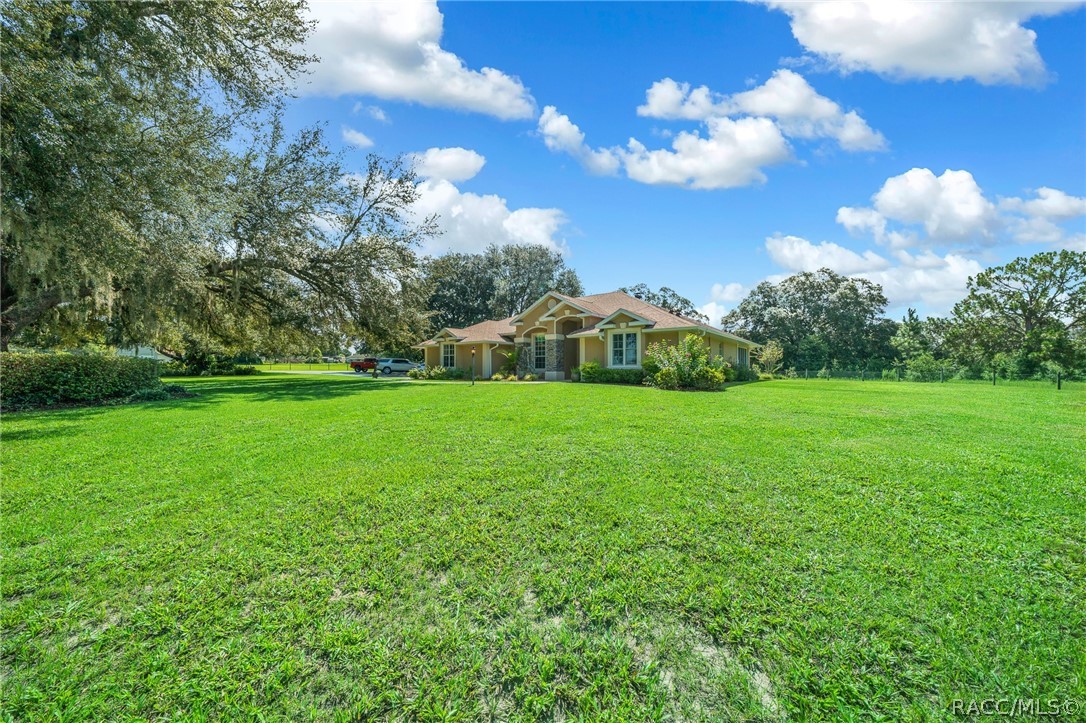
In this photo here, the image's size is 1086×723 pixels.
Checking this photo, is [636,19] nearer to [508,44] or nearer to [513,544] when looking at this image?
[508,44]

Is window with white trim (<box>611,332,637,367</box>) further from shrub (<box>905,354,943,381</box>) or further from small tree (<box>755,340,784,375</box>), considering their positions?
shrub (<box>905,354,943,381</box>)

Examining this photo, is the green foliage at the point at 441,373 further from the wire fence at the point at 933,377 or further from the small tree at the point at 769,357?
the wire fence at the point at 933,377

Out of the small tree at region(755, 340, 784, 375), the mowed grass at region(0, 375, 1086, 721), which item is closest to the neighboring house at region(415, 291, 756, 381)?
the small tree at region(755, 340, 784, 375)

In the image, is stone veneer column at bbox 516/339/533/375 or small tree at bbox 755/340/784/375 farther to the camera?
small tree at bbox 755/340/784/375

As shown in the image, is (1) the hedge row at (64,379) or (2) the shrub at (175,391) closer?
(1) the hedge row at (64,379)

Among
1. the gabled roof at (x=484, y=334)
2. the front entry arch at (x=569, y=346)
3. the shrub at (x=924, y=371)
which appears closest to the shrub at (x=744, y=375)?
the front entry arch at (x=569, y=346)

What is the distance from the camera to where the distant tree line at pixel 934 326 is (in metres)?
28.6

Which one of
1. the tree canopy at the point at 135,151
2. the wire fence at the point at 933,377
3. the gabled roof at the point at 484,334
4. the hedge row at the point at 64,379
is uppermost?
the tree canopy at the point at 135,151

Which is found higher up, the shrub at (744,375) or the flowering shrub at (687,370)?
the flowering shrub at (687,370)

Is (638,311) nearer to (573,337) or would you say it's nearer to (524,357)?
(573,337)

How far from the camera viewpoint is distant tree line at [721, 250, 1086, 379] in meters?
28.6

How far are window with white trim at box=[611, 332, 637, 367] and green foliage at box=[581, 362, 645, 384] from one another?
788 mm

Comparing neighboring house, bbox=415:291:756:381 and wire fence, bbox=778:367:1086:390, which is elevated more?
neighboring house, bbox=415:291:756:381

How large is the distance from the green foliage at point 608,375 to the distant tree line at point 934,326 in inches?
872
